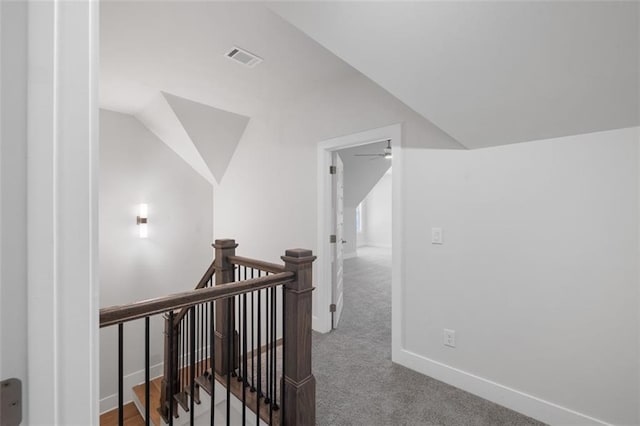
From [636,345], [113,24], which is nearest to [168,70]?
[113,24]

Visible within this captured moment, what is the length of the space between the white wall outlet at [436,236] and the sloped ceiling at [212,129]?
9.50 feet

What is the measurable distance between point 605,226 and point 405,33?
58.9 inches

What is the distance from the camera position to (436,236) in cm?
227

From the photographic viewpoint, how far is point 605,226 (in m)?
1.65

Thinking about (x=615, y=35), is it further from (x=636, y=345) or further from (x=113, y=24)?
(x=113, y=24)

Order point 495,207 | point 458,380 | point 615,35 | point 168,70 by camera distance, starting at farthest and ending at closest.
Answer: point 168,70 → point 458,380 → point 495,207 → point 615,35

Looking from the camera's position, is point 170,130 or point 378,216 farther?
point 378,216

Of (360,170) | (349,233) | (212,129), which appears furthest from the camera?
(349,233)

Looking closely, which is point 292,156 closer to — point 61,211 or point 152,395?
point 61,211

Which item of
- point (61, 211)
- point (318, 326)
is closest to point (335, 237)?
point (318, 326)

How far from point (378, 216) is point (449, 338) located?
7947 mm

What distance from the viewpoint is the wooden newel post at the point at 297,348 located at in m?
1.58

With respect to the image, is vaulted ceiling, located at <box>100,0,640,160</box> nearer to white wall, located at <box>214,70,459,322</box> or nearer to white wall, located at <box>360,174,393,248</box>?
white wall, located at <box>214,70,459,322</box>

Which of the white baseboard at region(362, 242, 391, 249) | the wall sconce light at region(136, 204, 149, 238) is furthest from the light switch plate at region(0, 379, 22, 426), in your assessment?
the white baseboard at region(362, 242, 391, 249)
